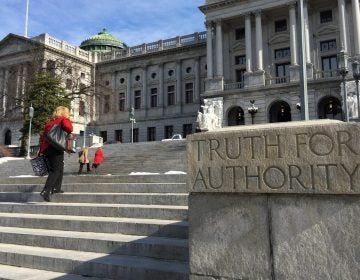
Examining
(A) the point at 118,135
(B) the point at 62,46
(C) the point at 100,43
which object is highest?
(C) the point at 100,43

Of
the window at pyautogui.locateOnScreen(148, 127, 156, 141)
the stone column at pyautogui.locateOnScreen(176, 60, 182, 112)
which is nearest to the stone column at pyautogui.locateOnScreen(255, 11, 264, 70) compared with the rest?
the stone column at pyautogui.locateOnScreen(176, 60, 182, 112)

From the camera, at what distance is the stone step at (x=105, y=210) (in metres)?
5.99

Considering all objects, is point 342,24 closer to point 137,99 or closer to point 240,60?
point 240,60

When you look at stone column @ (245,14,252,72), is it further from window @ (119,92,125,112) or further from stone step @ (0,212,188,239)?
stone step @ (0,212,188,239)

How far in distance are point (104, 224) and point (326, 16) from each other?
139ft

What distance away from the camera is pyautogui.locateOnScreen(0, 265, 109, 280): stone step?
4699mm

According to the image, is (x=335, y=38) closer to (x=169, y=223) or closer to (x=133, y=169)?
(x=133, y=169)

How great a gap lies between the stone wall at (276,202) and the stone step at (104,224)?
6.76 ft

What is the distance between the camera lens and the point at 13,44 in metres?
58.8

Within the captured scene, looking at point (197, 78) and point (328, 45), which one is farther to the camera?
point (197, 78)

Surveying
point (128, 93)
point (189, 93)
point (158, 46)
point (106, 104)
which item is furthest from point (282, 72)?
point (106, 104)

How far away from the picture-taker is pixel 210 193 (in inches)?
127

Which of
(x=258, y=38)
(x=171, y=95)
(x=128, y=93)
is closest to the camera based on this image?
(x=258, y=38)

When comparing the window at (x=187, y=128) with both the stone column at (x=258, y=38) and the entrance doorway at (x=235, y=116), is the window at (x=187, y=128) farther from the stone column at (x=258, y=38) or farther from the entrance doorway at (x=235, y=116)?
the stone column at (x=258, y=38)
